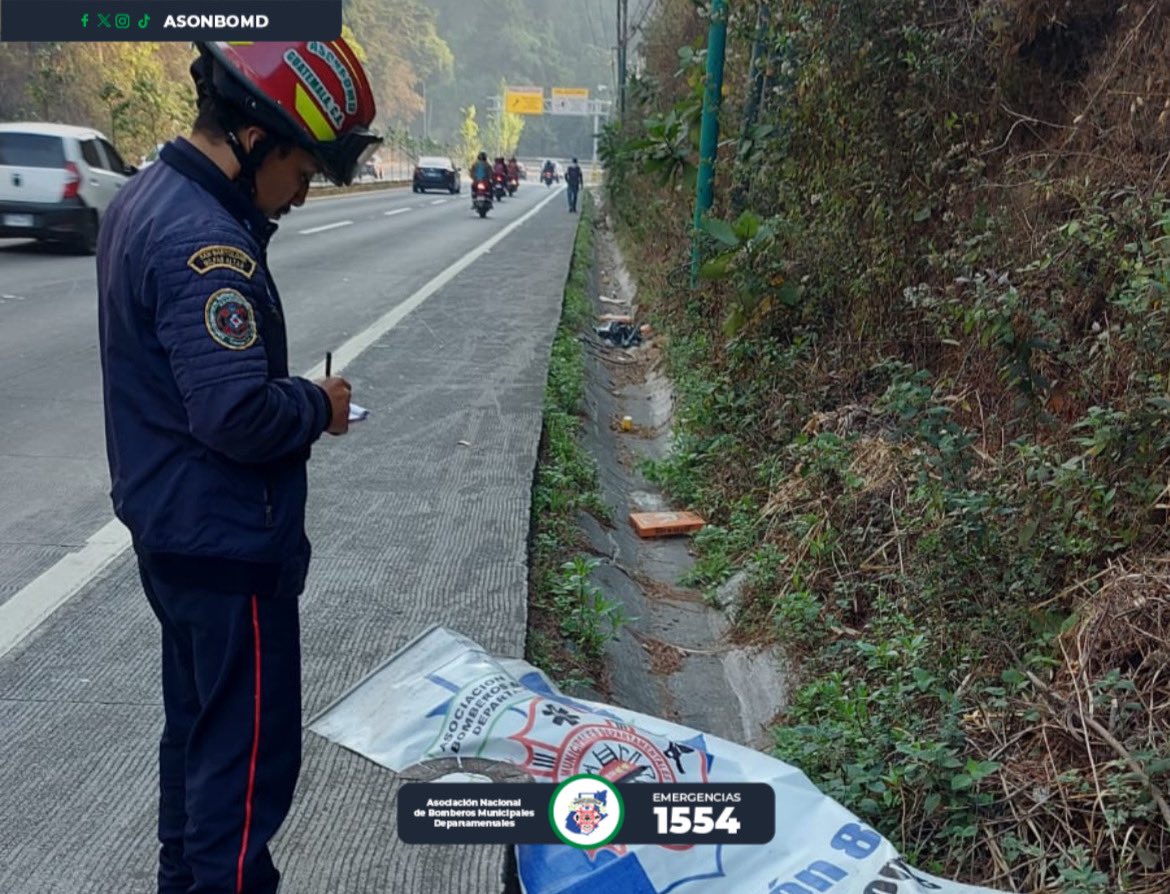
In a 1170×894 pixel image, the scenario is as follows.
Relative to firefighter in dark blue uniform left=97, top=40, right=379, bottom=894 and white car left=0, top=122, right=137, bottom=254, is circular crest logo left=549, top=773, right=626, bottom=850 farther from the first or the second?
white car left=0, top=122, right=137, bottom=254

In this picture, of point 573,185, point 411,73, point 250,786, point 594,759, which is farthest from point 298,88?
point 411,73

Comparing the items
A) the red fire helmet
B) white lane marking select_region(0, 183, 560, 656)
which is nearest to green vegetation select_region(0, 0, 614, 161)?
white lane marking select_region(0, 183, 560, 656)

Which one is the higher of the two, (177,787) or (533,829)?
(177,787)

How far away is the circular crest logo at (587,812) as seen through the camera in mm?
2598

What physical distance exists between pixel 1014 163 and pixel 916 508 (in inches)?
78.2

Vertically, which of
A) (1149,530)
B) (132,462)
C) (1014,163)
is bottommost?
(1149,530)

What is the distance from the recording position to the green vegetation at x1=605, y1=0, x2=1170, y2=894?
3.01 meters

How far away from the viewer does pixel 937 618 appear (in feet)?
12.7

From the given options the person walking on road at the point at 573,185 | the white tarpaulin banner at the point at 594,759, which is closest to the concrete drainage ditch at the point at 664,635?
the white tarpaulin banner at the point at 594,759

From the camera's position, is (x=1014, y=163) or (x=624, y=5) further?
(x=624, y=5)

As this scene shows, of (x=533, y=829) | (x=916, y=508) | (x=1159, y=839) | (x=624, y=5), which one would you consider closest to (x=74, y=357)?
(x=916, y=508)

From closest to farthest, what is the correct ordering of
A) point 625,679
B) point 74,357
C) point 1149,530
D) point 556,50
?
point 1149,530, point 625,679, point 74,357, point 556,50

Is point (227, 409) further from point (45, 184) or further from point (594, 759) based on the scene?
point (45, 184)

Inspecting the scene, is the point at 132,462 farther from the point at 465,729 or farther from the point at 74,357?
the point at 74,357
